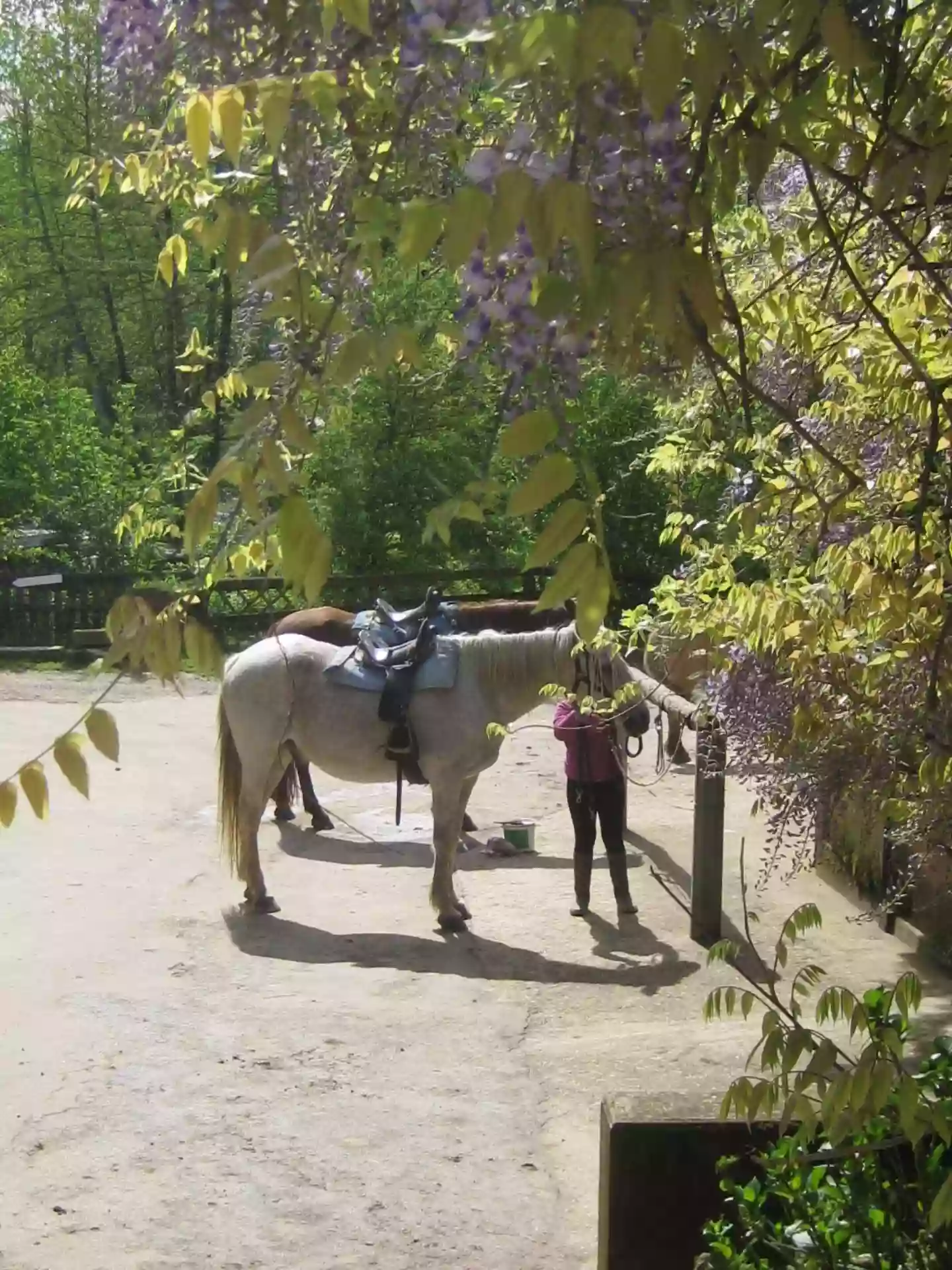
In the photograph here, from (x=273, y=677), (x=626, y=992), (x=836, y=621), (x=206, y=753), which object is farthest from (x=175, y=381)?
(x=836, y=621)

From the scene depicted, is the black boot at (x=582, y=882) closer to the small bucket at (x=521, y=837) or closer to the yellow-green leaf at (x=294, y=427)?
the small bucket at (x=521, y=837)

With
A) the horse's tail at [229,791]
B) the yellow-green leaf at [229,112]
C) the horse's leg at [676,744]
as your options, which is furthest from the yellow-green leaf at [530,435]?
the horse's leg at [676,744]

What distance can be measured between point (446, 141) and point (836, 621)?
132cm

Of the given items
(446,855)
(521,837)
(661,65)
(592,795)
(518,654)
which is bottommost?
(521,837)

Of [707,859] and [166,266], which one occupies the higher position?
[166,266]

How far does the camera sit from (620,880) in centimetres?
656

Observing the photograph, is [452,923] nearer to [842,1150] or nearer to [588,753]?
[588,753]

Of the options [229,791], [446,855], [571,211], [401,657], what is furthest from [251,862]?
[571,211]

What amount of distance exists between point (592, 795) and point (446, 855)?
0.75 m

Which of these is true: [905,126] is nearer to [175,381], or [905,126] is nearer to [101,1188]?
[101,1188]

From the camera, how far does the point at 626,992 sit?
18.4 ft

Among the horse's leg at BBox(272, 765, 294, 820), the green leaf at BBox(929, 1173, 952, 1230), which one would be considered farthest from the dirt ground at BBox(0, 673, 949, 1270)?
the green leaf at BBox(929, 1173, 952, 1230)

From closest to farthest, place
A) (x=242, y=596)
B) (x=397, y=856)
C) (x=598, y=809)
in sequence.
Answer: (x=598, y=809) < (x=397, y=856) < (x=242, y=596)

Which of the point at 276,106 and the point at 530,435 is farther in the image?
the point at 276,106
